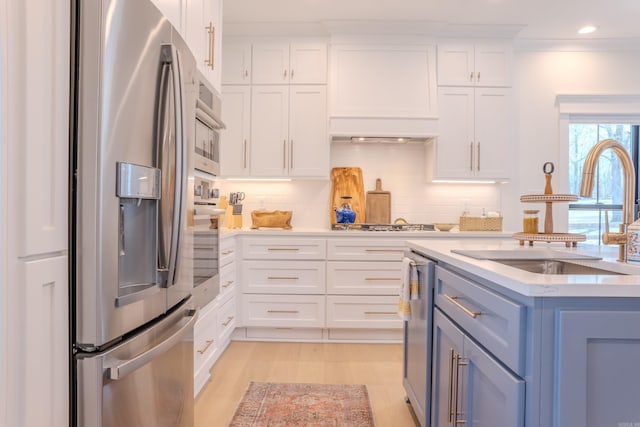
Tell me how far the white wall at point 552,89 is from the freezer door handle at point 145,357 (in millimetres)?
3351

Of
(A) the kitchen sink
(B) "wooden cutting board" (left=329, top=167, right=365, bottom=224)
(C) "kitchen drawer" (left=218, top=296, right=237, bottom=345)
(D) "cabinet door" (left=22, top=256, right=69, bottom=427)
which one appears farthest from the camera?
(B) "wooden cutting board" (left=329, top=167, right=365, bottom=224)

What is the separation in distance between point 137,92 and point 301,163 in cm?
253

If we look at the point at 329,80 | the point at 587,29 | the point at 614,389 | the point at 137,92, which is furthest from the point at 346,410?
the point at 587,29

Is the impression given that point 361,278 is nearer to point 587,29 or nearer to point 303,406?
point 303,406

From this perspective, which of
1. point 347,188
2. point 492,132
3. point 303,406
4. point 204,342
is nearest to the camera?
point 303,406

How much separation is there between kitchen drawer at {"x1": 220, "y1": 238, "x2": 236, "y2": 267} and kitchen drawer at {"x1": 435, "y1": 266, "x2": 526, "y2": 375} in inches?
65.5

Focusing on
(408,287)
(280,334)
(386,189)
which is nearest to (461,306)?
(408,287)

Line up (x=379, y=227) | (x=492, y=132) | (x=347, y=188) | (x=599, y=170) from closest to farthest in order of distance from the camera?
1. (x=379, y=227)
2. (x=492, y=132)
3. (x=347, y=188)
4. (x=599, y=170)

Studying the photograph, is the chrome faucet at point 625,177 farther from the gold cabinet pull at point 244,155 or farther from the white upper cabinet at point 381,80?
the gold cabinet pull at point 244,155

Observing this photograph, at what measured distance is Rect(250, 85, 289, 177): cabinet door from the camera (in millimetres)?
3701

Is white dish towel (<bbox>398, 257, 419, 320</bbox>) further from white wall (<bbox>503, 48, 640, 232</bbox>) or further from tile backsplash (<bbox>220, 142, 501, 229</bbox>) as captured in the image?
white wall (<bbox>503, 48, 640, 232</bbox>)

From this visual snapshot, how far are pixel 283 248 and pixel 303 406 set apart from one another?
1.35 m

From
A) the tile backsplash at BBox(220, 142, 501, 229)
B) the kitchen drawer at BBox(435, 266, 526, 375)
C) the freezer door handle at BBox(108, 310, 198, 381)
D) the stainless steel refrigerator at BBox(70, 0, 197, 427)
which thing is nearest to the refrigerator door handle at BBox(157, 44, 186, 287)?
the stainless steel refrigerator at BBox(70, 0, 197, 427)

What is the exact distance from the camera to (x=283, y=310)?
134 inches
